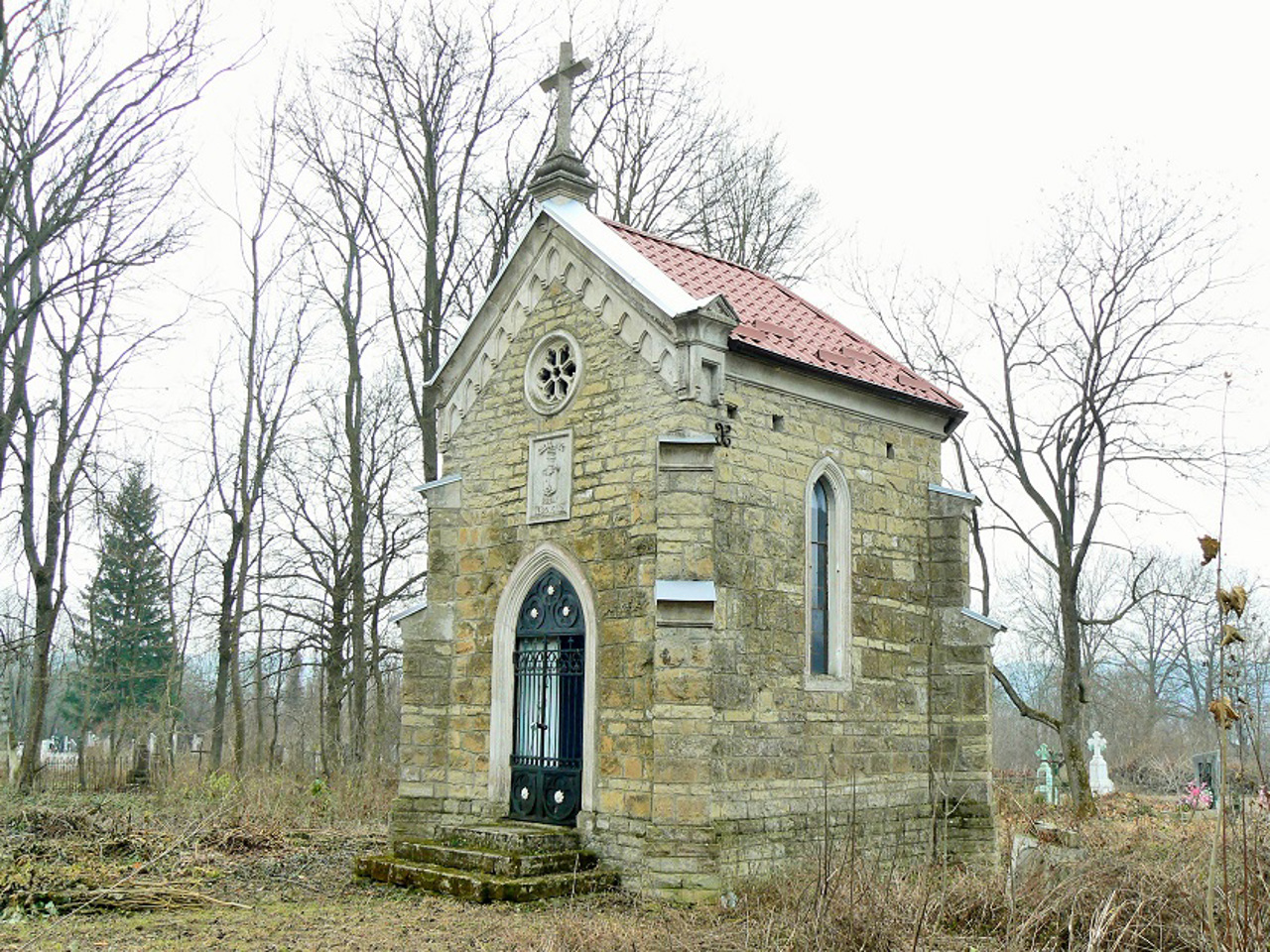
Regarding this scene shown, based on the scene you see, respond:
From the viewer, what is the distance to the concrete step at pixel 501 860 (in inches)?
426

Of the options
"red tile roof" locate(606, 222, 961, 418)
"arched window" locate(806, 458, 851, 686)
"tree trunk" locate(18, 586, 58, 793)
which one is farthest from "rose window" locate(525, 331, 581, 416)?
"tree trunk" locate(18, 586, 58, 793)

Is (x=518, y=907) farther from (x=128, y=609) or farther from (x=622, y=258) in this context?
(x=128, y=609)

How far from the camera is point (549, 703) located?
12.4 m

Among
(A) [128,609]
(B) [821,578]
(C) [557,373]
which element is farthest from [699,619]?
(A) [128,609]

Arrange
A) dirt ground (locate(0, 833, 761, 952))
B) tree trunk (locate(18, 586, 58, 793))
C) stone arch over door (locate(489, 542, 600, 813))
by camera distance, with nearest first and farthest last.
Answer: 1. dirt ground (locate(0, 833, 761, 952))
2. stone arch over door (locate(489, 542, 600, 813))
3. tree trunk (locate(18, 586, 58, 793))

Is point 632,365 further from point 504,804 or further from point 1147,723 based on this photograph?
point 1147,723

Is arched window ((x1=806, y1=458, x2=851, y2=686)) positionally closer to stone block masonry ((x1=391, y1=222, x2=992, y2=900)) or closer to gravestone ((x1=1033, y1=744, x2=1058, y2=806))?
stone block masonry ((x1=391, y1=222, x2=992, y2=900))

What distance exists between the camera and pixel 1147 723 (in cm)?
4475

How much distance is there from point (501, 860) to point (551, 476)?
13.3ft

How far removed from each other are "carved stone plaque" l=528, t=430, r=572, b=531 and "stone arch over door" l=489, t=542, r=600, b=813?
0.39 meters

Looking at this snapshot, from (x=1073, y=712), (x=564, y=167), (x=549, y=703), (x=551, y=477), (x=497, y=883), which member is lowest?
(x=497, y=883)

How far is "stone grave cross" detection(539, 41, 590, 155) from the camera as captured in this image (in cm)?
1387

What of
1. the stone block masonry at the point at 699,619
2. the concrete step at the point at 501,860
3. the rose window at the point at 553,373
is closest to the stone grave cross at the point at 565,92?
the stone block masonry at the point at 699,619

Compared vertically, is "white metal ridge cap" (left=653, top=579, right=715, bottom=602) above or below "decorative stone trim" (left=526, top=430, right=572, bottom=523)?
below
